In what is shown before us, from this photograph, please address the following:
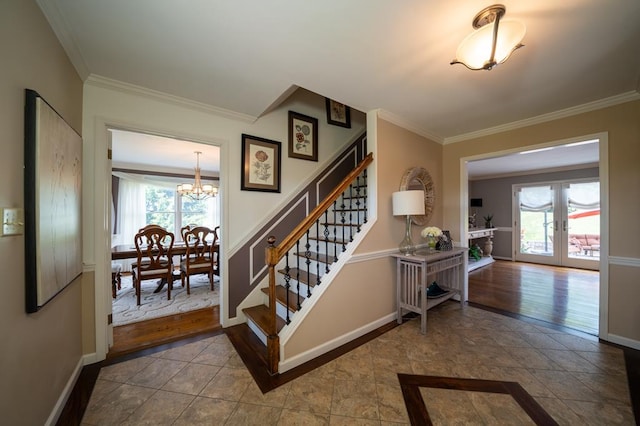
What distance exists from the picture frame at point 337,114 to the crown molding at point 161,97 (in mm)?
1150

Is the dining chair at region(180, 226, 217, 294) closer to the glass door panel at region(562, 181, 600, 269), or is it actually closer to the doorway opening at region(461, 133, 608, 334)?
→ the doorway opening at region(461, 133, 608, 334)

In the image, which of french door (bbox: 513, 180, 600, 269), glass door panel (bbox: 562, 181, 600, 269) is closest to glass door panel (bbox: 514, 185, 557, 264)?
french door (bbox: 513, 180, 600, 269)

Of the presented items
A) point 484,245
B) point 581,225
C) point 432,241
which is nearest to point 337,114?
point 432,241

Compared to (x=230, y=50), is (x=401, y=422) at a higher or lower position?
lower

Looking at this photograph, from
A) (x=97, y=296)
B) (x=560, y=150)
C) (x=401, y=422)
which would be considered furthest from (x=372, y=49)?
(x=560, y=150)

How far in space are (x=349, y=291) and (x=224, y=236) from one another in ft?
4.85

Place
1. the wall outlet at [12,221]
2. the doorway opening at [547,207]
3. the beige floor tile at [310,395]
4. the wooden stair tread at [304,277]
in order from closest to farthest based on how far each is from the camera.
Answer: the wall outlet at [12,221] < the beige floor tile at [310,395] < the wooden stair tread at [304,277] < the doorway opening at [547,207]

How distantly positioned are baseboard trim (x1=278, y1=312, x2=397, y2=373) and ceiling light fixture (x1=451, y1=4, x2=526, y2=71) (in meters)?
2.35

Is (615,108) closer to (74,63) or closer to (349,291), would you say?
(349,291)

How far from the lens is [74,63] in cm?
170

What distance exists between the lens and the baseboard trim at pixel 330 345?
72.6 inches

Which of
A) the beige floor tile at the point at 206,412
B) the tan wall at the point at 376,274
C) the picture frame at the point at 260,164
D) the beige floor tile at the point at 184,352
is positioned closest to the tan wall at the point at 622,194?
the tan wall at the point at 376,274

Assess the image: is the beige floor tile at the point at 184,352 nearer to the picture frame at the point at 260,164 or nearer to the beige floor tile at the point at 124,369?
the beige floor tile at the point at 124,369

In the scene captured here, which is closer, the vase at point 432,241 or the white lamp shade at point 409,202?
the white lamp shade at point 409,202
